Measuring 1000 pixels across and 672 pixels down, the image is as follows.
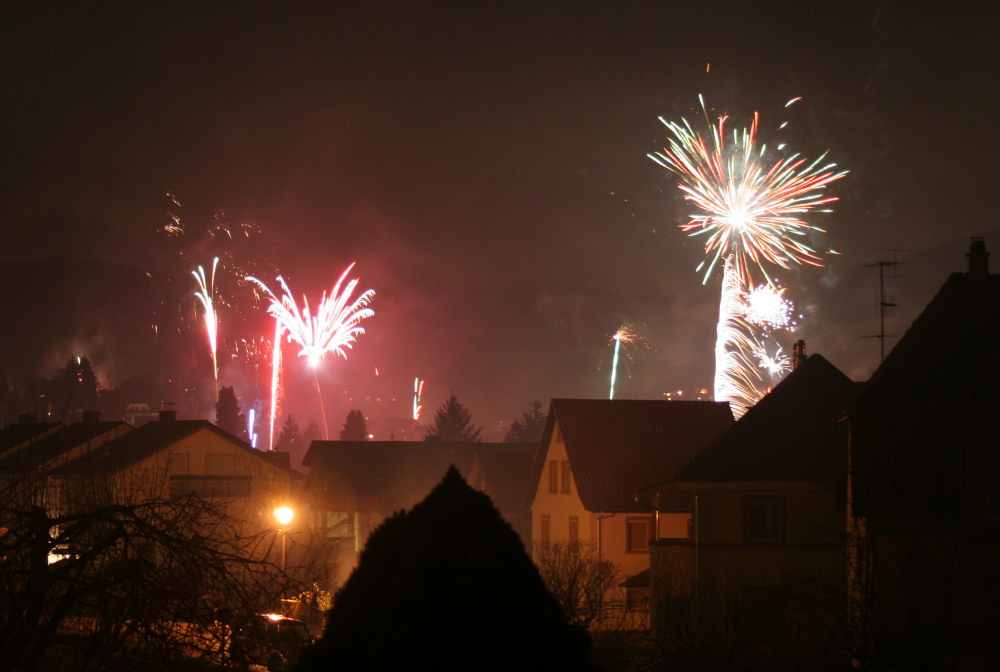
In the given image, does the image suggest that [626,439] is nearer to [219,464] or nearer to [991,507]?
[219,464]

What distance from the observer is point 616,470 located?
4178cm

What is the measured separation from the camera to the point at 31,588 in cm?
757

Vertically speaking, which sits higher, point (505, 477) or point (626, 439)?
point (626, 439)

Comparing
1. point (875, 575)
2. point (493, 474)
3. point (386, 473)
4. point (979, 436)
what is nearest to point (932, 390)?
point (979, 436)

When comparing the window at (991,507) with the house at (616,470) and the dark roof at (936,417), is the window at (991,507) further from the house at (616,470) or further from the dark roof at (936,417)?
the house at (616,470)

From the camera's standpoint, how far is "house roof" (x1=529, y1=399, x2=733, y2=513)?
4084 centimetres

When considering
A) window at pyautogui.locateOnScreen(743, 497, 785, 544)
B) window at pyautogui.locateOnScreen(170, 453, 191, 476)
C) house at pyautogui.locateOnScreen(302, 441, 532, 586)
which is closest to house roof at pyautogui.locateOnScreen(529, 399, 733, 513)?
window at pyautogui.locateOnScreen(743, 497, 785, 544)

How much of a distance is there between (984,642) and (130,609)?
15.2 m

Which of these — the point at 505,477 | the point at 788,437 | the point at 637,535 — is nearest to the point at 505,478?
the point at 505,477

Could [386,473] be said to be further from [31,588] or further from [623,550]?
[31,588]

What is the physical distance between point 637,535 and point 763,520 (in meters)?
10.1

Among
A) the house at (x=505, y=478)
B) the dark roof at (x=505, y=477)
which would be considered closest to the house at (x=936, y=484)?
the house at (x=505, y=478)

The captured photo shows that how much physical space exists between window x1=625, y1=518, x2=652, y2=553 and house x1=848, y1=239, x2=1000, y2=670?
17.1 m

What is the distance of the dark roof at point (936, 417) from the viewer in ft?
71.7
